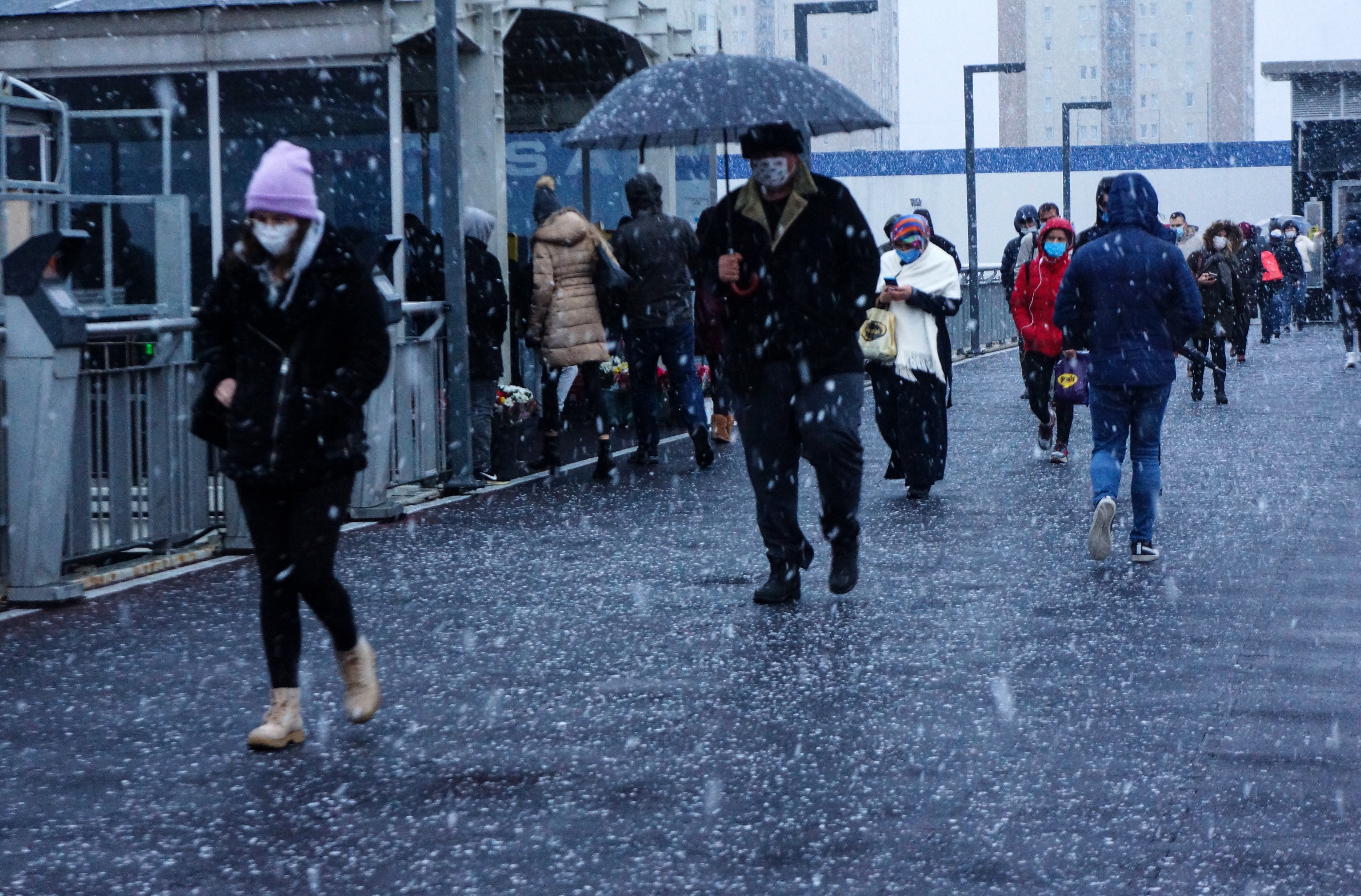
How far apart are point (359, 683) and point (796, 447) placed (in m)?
2.56

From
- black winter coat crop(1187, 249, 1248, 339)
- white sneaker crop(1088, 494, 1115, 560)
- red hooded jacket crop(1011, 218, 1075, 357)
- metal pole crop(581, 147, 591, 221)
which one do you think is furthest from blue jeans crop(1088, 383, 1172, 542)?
metal pole crop(581, 147, 591, 221)

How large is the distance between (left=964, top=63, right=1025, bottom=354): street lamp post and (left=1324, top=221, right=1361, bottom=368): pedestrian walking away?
5.03 metres

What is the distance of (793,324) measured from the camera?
290 inches

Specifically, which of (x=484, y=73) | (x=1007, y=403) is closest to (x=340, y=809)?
(x=484, y=73)

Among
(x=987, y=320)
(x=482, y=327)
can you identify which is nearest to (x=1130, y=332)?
(x=482, y=327)

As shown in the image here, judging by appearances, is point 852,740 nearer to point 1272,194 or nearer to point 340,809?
point 340,809

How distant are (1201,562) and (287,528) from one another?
476 cm

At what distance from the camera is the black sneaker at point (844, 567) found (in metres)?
7.64

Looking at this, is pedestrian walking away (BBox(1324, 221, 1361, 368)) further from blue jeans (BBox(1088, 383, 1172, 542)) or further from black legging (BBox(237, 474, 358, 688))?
black legging (BBox(237, 474, 358, 688))

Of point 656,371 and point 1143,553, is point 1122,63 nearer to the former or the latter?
point 656,371

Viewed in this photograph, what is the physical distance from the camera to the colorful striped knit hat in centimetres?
1077

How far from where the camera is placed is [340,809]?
4828 millimetres

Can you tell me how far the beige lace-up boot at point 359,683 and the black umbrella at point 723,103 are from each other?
258 centimetres

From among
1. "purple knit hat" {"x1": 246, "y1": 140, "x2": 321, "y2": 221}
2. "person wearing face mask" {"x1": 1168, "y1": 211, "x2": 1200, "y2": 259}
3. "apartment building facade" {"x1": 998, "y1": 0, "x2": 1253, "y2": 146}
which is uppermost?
"apartment building facade" {"x1": 998, "y1": 0, "x2": 1253, "y2": 146}
